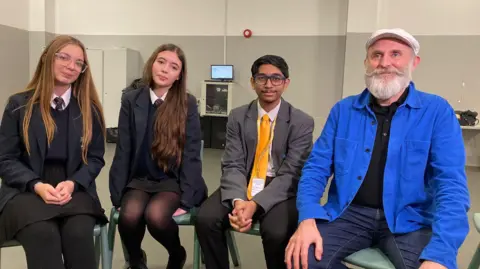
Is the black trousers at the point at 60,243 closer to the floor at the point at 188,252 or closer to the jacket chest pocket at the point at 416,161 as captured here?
the floor at the point at 188,252

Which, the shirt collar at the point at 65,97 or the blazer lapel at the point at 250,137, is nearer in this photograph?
the shirt collar at the point at 65,97

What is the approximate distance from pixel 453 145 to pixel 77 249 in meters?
1.51

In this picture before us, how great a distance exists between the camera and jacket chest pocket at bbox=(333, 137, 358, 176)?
1587 mm

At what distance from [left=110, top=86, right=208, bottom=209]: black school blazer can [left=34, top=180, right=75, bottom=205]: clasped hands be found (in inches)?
12.4

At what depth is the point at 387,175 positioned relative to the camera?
1516 millimetres

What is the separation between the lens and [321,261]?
1.42 m

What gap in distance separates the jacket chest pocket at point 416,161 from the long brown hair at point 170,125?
1067 mm

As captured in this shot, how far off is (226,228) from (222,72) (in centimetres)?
496

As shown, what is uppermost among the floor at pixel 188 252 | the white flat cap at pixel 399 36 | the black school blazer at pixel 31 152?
the white flat cap at pixel 399 36

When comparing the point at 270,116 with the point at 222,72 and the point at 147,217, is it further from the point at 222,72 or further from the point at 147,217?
the point at 222,72

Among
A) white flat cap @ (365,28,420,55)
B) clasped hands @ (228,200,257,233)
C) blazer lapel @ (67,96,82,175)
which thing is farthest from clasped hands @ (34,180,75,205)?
white flat cap @ (365,28,420,55)

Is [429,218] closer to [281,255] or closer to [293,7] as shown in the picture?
[281,255]

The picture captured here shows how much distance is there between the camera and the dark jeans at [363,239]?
4.54 feet

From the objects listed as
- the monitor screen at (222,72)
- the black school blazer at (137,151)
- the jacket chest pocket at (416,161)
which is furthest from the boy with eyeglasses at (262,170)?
the monitor screen at (222,72)
